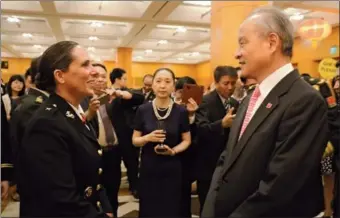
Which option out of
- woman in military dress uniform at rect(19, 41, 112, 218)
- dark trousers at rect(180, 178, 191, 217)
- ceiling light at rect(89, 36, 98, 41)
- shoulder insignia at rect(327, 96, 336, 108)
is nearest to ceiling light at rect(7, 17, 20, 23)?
ceiling light at rect(89, 36, 98, 41)

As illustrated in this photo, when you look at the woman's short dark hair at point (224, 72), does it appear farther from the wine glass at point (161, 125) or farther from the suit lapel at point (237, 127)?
the suit lapel at point (237, 127)

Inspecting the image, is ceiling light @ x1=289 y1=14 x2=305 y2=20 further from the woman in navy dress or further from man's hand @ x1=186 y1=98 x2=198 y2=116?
the woman in navy dress

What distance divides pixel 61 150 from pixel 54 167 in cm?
6

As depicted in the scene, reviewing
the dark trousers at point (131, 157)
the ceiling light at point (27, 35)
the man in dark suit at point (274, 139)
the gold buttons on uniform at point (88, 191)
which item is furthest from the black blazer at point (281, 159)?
the ceiling light at point (27, 35)

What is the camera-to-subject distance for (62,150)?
126 cm

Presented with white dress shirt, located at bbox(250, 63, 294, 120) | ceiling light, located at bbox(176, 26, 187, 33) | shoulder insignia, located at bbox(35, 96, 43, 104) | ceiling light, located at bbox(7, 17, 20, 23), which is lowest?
shoulder insignia, located at bbox(35, 96, 43, 104)

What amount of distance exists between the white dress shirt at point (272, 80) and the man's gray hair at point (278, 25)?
65 mm

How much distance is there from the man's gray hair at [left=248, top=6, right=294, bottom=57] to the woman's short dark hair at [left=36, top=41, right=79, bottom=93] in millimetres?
776

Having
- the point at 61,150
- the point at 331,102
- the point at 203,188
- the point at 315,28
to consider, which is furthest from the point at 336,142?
the point at 315,28

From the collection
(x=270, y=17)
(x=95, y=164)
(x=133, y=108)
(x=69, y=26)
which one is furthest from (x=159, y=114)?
(x=69, y=26)

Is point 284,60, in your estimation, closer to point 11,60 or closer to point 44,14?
point 44,14

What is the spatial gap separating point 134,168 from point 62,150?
8.92 ft

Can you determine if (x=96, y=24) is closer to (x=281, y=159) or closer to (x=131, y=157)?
(x=131, y=157)

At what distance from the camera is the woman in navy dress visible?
2.54 m
